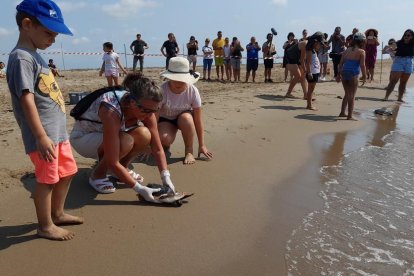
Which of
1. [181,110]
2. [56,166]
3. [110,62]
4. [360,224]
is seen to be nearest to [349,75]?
[181,110]

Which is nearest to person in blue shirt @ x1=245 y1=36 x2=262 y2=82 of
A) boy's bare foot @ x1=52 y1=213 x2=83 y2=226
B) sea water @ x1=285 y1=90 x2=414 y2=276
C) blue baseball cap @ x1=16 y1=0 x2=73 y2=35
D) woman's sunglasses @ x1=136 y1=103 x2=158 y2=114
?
sea water @ x1=285 y1=90 x2=414 y2=276

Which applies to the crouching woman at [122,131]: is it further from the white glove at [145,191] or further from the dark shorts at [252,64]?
the dark shorts at [252,64]

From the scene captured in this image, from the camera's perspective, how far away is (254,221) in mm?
3055

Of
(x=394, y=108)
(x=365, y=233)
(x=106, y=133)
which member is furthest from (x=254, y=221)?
(x=394, y=108)

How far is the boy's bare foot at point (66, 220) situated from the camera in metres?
2.85

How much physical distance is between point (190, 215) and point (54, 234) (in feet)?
Answer: 3.18

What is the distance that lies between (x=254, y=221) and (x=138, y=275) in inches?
41.1

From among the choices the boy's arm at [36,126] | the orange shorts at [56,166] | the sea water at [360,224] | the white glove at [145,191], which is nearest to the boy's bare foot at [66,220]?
the orange shorts at [56,166]

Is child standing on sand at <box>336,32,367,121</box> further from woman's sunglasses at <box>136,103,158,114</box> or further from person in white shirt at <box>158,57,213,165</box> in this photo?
woman's sunglasses at <box>136,103,158,114</box>

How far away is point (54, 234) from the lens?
2646mm

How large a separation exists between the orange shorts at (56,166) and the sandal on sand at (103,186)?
789mm

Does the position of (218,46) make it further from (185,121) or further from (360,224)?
(360,224)

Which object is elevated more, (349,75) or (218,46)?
(218,46)

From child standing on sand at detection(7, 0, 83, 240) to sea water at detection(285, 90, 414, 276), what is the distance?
5.03 feet
